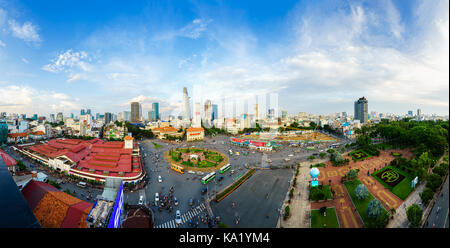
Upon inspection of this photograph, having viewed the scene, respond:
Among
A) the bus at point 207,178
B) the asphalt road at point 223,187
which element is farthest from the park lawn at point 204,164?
the bus at point 207,178

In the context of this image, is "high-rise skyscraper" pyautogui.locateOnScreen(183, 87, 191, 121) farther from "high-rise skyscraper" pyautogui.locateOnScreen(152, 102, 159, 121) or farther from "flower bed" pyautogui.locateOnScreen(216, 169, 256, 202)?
"flower bed" pyautogui.locateOnScreen(216, 169, 256, 202)

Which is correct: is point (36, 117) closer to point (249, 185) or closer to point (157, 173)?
point (157, 173)

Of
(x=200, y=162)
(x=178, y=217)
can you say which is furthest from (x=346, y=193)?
(x=200, y=162)

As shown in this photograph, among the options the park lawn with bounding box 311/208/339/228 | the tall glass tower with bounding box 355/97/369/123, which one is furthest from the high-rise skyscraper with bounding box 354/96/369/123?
the park lawn with bounding box 311/208/339/228

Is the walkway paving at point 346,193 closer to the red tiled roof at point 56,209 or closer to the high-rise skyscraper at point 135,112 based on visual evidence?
the red tiled roof at point 56,209

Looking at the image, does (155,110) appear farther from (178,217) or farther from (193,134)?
(178,217)

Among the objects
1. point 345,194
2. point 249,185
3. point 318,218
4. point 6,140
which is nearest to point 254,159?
point 249,185
